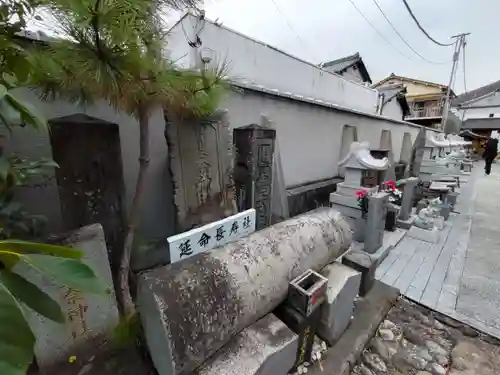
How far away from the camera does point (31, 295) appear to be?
48 cm

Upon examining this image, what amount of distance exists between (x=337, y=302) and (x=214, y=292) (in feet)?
3.70

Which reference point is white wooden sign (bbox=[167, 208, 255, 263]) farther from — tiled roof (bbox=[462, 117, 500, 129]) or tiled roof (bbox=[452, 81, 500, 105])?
tiled roof (bbox=[452, 81, 500, 105])

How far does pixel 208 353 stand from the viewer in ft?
4.65

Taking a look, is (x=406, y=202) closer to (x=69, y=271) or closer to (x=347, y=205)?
(x=347, y=205)

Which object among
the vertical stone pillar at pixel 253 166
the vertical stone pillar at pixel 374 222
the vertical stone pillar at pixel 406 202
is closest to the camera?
the vertical stone pillar at pixel 253 166

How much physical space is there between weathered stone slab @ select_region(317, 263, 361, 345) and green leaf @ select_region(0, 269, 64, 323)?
6.32ft

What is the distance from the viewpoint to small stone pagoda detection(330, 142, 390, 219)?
4008 millimetres

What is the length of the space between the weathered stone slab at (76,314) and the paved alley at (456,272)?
3078 millimetres

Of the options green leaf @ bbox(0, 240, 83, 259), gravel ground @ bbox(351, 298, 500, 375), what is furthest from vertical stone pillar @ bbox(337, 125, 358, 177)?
green leaf @ bbox(0, 240, 83, 259)

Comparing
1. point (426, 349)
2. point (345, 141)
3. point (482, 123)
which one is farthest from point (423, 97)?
point (426, 349)

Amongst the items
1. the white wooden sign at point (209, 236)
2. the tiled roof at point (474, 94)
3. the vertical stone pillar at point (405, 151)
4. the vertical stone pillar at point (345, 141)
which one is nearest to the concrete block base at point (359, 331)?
the white wooden sign at point (209, 236)

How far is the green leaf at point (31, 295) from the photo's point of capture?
46 centimetres

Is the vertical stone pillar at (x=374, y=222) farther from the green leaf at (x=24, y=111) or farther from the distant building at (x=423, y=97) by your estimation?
the distant building at (x=423, y=97)

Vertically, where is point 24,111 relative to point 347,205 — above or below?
above
